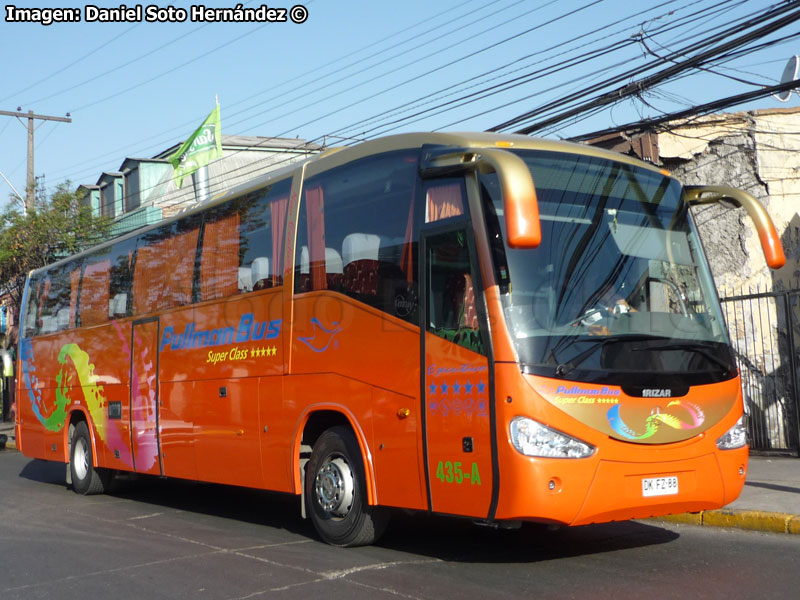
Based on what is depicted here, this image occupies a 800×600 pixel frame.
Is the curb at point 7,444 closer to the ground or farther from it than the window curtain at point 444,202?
closer to the ground

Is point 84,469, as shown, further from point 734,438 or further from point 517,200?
point 517,200

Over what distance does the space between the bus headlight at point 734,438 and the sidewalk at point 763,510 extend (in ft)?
4.42

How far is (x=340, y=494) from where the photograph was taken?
780 centimetres

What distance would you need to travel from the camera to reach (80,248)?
28.4 meters

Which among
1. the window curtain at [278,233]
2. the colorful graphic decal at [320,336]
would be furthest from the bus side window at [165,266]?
the colorful graphic decal at [320,336]

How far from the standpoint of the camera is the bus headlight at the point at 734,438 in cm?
684

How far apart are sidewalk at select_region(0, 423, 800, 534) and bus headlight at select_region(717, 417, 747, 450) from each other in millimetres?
1349

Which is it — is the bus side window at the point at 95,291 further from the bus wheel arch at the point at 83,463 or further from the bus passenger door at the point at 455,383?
the bus passenger door at the point at 455,383

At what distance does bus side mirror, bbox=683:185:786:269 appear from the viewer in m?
7.12

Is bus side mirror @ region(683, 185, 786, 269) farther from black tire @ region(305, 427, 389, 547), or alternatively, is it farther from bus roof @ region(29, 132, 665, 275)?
black tire @ region(305, 427, 389, 547)

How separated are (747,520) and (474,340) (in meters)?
3.54

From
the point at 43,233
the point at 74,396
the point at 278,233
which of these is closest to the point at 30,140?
the point at 43,233

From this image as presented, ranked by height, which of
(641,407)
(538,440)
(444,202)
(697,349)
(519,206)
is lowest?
(538,440)

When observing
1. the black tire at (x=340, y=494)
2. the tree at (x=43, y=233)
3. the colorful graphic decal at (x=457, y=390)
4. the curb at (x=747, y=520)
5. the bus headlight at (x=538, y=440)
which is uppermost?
the tree at (x=43, y=233)
